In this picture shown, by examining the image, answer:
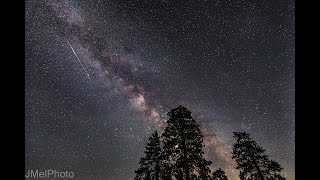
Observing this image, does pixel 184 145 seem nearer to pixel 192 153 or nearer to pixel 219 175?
pixel 192 153

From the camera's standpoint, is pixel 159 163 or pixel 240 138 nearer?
pixel 240 138

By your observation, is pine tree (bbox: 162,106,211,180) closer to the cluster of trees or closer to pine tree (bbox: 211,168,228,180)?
the cluster of trees

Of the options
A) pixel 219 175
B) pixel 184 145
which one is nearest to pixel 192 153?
pixel 184 145

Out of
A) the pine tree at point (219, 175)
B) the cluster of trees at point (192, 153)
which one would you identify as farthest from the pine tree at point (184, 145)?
the pine tree at point (219, 175)

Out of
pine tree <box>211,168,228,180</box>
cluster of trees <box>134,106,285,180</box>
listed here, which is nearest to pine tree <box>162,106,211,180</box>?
cluster of trees <box>134,106,285,180</box>

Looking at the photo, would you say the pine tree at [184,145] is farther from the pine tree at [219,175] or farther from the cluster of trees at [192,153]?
the pine tree at [219,175]
